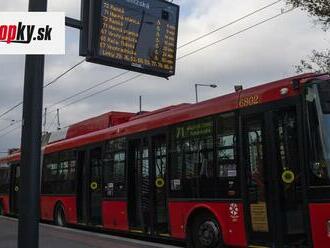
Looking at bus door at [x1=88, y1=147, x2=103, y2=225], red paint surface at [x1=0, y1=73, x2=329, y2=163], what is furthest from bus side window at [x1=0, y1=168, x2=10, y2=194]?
bus door at [x1=88, y1=147, x2=103, y2=225]

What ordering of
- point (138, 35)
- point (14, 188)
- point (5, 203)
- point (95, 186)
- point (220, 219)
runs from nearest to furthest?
1. point (138, 35)
2. point (220, 219)
3. point (95, 186)
4. point (14, 188)
5. point (5, 203)

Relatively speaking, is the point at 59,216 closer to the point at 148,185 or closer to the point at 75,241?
the point at 75,241

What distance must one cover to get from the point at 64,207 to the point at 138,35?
33.5 feet

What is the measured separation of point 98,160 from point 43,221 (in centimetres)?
683

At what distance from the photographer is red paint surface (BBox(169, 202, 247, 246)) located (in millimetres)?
10875

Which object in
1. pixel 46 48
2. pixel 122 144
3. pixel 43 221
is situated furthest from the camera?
pixel 43 221

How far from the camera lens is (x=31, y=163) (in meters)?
5.17

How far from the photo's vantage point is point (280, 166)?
10047 millimetres

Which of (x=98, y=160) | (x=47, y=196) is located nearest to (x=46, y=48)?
(x=98, y=160)

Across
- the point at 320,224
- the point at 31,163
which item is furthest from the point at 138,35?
the point at 31,163

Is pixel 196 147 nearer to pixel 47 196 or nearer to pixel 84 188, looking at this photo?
pixel 84 188

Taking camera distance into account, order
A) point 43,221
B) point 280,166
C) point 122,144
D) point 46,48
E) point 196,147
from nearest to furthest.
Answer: point 46,48, point 280,166, point 196,147, point 122,144, point 43,221

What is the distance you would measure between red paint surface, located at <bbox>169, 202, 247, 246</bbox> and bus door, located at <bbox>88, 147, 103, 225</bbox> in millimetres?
4405

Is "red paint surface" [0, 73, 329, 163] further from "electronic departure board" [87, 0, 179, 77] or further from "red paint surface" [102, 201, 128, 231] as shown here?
"red paint surface" [102, 201, 128, 231]
